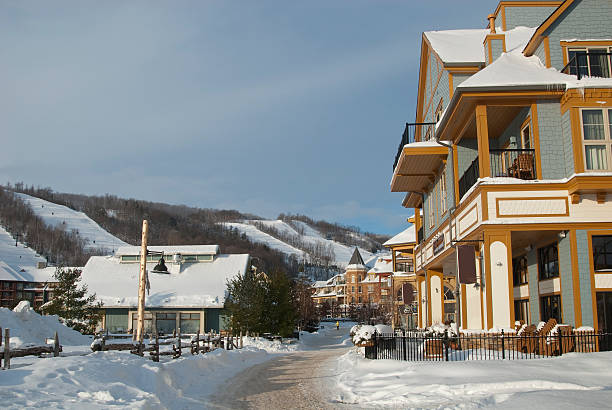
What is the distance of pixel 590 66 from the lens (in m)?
17.8

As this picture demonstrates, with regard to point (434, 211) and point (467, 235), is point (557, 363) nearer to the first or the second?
point (467, 235)

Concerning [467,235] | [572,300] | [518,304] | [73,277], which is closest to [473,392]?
[572,300]

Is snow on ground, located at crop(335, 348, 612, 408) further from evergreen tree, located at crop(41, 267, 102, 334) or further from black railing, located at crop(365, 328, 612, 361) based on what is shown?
evergreen tree, located at crop(41, 267, 102, 334)

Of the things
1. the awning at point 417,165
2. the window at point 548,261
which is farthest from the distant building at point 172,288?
the window at point 548,261

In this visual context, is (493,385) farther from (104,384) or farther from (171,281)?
(171,281)

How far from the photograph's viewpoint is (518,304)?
2144 cm

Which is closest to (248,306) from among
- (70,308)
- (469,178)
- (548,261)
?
(70,308)

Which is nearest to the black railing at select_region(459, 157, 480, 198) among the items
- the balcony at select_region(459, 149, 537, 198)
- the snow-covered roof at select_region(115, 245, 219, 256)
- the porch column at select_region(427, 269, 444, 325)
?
the balcony at select_region(459, 149, 537, 198)

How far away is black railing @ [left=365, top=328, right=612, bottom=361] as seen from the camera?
584 inches

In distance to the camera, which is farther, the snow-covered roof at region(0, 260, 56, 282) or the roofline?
the snow-covered roof at region(0, 260, 56, 282)

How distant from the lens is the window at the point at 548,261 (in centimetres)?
1769

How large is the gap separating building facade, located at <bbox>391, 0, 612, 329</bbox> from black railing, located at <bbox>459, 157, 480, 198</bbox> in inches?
1.5

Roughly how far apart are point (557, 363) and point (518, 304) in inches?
360

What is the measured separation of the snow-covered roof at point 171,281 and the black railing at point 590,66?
3478 cm
